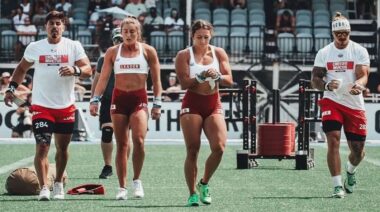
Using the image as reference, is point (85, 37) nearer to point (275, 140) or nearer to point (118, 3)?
point (118, 3)

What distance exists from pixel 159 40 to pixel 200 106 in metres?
20.8

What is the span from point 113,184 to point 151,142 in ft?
38.4

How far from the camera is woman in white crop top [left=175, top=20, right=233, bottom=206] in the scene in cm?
1266

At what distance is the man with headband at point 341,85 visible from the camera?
547 inches

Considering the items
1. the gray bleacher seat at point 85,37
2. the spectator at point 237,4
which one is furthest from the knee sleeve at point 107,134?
the spectator at point 237,4

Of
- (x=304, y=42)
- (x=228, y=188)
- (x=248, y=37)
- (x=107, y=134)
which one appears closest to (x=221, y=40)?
(x=248, y=37)

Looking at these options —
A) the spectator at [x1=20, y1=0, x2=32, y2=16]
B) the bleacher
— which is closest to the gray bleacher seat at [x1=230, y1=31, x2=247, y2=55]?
the bleacher

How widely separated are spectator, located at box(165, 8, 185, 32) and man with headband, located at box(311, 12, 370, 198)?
19.4 metres

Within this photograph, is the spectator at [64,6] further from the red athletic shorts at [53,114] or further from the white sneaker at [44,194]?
the white sneaker at [44,194]

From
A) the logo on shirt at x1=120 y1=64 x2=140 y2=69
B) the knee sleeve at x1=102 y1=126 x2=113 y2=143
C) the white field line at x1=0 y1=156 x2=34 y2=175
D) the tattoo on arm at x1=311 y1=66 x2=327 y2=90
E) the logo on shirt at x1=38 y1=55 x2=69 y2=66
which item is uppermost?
the logo on shirt at x1=38 y1=55 x2=69 y2=66

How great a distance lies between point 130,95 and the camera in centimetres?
1330

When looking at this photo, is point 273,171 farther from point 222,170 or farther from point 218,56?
point 218,56

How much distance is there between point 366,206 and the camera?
12.6 m

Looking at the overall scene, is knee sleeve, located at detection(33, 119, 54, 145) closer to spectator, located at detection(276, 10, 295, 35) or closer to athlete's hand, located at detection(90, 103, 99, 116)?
athlete's hand, located at detection(90, 103, 99, 116)
